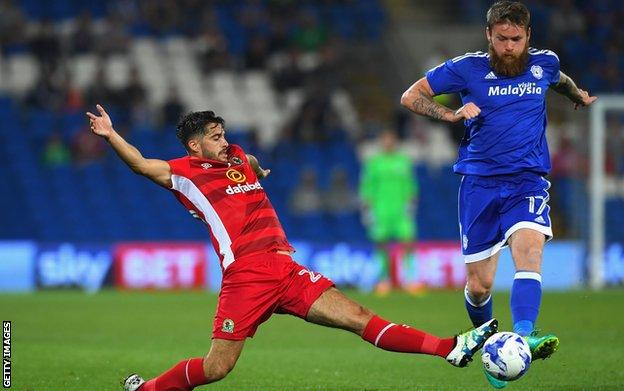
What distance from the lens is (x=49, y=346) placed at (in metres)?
10.6

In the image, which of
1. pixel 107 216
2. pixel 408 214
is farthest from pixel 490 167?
pixel 107 216

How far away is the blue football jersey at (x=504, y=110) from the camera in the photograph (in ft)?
24.8

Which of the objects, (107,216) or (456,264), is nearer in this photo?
(456,264)

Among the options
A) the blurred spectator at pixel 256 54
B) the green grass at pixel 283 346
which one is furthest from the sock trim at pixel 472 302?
the blurred spectator at pixel 256 54

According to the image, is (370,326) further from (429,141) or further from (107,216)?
(429,141)

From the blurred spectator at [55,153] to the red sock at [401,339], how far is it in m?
14.3

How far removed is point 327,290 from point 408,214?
10.2 m

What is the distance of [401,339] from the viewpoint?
6.94m

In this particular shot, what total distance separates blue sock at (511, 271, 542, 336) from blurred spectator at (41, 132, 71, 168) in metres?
14.4

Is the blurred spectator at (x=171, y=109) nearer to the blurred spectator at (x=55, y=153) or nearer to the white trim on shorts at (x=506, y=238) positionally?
the blurred spectator at (x=55, y=153)

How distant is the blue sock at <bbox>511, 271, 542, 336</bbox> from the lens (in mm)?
7016

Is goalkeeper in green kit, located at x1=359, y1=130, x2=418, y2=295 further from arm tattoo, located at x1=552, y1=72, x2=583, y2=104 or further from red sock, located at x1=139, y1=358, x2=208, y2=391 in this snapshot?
red sock, located at x1=139, y1=358, x2=208, y2=391

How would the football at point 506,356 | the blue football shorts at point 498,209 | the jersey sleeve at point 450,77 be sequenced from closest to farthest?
1. the football at point 506,356
2. the blue football shorts at point 498,209
3. the jersey sleeve at point 450,77

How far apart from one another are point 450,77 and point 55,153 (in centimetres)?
1380
